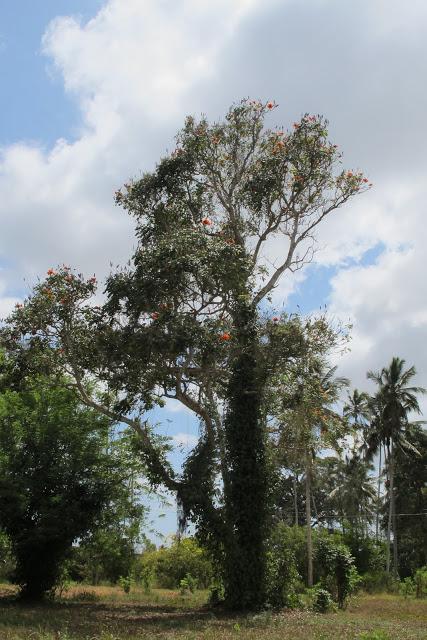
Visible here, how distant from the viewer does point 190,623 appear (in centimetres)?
1402

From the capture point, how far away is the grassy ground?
10.9 metres

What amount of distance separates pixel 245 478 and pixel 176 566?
1585 centimetres

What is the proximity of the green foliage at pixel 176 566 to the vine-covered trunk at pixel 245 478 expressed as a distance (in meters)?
13.0

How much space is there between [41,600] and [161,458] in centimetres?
532

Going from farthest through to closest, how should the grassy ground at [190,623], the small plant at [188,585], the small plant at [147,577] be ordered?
the small plant at [147,577] → the small plant at [188,585] → the grassy ground at [190,623]

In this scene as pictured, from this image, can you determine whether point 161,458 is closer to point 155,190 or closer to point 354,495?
point 155,190

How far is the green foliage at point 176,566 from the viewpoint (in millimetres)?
30277

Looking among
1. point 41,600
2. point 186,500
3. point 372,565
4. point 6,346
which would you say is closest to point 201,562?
point 372,565

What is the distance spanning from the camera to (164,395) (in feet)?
56.3

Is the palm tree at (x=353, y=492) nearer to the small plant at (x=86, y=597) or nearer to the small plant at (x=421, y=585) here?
the small plant at (x=421, y=585)

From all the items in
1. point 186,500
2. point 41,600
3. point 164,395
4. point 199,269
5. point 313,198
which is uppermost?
point 313,198

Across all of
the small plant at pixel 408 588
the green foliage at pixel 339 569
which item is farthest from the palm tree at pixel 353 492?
the green foliage at pixel 339 569

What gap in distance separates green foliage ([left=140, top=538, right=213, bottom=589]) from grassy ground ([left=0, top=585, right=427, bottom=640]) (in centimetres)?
991

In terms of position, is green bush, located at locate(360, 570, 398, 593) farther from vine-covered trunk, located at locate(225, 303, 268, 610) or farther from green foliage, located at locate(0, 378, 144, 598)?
green foliage, located at locate(0, 378, 144, 598)
